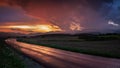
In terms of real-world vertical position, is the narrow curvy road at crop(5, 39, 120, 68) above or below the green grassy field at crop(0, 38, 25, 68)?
below

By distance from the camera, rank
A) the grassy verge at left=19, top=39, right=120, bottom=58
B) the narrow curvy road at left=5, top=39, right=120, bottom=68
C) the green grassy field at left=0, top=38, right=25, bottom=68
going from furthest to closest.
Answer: the grassy verge at left=19, top=39, right=120, bottom=58 < the narrow curvy road at left=5, top=39, right=120, bottom=68 < the green grassy field at left=0, top=38, right=25, bottom=68

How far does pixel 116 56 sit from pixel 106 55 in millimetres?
2182

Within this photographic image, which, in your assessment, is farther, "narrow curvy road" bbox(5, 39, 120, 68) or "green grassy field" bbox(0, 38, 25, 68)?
"narrow curvy road" bbox(5, 39, 120, 68)

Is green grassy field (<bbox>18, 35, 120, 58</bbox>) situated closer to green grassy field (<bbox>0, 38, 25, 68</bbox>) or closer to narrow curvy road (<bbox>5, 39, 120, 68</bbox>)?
narrow curvy road (<bbox>5, 39, 120, 68</bbox>)

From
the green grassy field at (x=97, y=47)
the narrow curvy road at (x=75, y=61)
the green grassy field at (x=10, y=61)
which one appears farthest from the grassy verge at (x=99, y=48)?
the green grassy field at (x=10, y=61)

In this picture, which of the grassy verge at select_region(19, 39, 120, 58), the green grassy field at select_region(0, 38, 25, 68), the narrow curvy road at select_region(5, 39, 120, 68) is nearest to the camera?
the green grassy field at select_region(0, 38, 25, 68)

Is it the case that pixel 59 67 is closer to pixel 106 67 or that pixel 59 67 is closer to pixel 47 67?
pixel 47 67

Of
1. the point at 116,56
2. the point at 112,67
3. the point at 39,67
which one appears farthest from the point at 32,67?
the point at 116,56

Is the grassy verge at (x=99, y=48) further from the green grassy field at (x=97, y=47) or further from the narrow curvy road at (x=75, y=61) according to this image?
the narrow curvy road at (x=75, y=61)

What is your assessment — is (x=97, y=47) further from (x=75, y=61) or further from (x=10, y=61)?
(x=10, y=61)

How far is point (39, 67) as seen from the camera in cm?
2414

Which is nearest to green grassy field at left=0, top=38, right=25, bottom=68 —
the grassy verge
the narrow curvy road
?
the narrow curvy road

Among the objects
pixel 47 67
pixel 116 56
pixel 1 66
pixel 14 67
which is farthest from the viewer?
pixel 116 56

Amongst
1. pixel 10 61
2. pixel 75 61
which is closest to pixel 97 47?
pixel 75 61
